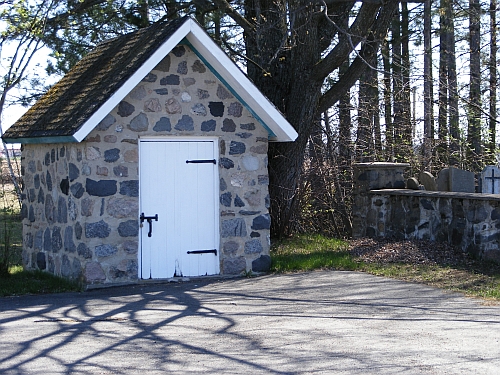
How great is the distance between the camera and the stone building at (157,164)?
10336mm

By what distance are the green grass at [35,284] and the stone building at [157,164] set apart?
0.60 ft

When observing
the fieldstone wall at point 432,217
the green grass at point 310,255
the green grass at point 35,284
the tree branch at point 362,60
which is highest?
the tree branch at point 362,60

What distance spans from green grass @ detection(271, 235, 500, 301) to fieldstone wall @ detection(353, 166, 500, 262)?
0.47m

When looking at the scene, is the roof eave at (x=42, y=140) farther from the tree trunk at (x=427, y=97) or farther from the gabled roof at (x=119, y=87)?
the tree trunk at (x=427, y=97)

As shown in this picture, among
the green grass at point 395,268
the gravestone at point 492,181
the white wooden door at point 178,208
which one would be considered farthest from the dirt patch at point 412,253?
the white wooden door at point 178,208

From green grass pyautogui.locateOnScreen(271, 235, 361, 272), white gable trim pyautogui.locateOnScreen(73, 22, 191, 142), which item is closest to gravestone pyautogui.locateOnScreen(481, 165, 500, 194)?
green grass pyautogui.locateOnScreen(271, 235, 361, 272)

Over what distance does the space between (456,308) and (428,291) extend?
3.50 ft

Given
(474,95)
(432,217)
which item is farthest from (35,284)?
(474,95)

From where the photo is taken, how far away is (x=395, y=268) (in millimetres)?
11406

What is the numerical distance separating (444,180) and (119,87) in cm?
636

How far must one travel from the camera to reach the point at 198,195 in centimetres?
1097

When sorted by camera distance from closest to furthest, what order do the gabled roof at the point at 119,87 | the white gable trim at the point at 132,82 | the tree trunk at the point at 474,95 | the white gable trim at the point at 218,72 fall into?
the white gable trim at the point at 132,82, the white gable trim at the point at 218,72, the gabled roof at the point at 119,87, the tree trunk at the point at 474,95

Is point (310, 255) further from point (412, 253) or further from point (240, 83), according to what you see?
point (240, 83)

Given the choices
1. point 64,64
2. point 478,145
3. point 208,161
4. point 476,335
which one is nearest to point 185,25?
point 208,161
